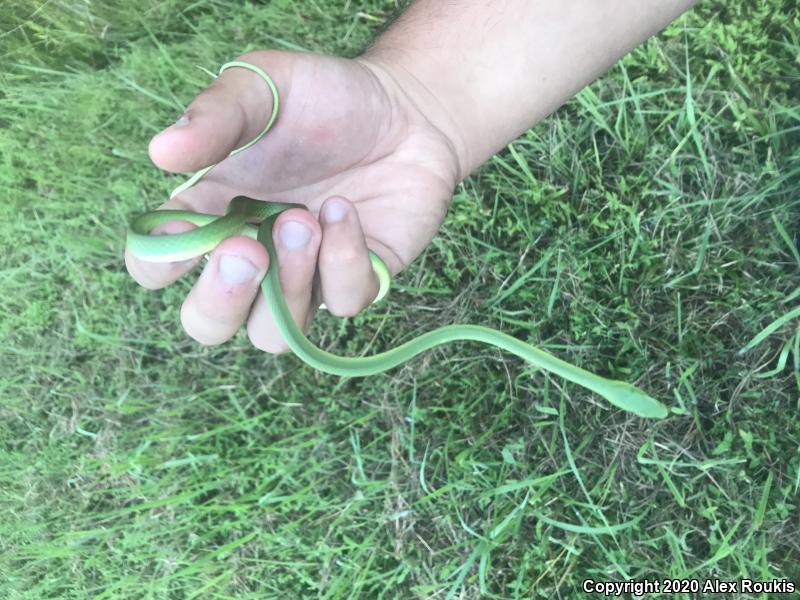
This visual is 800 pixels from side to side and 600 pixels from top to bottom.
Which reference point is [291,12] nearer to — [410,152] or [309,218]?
[410,152]

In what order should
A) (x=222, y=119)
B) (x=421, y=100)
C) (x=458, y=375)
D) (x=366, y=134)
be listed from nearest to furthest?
(x=222, y=119) < (x=366, y=134) < (x=421, y=100) < (x=458, y=375)

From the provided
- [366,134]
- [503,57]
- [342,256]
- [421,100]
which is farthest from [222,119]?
[503,57]

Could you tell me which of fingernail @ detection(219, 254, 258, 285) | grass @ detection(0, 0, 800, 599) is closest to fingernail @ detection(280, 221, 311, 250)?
fingernail @ detection(219, 254, 258, 285)

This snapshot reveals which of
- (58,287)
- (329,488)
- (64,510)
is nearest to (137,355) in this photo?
(58,287)

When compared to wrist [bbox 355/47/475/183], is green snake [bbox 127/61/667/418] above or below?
below

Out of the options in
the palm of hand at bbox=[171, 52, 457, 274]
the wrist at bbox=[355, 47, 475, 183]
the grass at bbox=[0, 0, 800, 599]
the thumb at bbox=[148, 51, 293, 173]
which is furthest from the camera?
the grass at bbox=[0, 0, 800, 599]

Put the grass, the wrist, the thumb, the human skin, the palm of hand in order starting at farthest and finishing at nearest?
the grass → the wrist → the palm of hand → the human skin → the thumb

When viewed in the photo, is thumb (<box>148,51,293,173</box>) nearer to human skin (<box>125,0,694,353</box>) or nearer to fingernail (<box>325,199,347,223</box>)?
human skin (<box>125,0,694,353</box>)

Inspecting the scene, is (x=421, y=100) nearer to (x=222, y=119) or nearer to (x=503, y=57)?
(x=503, y=57)
